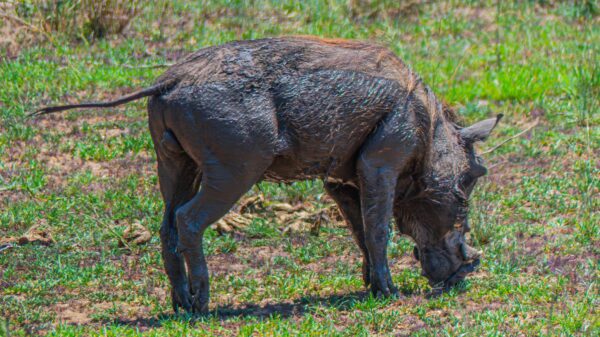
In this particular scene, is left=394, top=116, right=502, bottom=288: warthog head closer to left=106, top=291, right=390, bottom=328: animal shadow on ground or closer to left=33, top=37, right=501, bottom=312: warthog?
left=33, top=37, right=501, bottom=312: warthog

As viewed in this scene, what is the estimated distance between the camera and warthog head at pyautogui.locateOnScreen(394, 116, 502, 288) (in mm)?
7387

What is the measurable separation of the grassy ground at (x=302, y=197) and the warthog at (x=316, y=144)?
34cm

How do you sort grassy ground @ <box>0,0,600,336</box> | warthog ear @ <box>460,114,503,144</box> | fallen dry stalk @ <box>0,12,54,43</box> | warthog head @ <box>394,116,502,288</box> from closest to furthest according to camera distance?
grassy ground @ <box>0,0,600,336</box>, warthog head @ <box>394,116,502,288</box>, warthog ear @ <box>460,114,503,144</box>, fallen dry stalk @ <box>0,12,54,43</box>

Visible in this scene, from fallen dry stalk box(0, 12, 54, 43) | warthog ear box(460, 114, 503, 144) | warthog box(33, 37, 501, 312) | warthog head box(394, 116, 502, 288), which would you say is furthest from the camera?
fallen dry stalk box(0, 12, 54, 43)

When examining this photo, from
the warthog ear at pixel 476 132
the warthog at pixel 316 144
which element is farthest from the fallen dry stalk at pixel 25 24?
the warthog ear at pixel 476 132

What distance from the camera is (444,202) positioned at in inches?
293

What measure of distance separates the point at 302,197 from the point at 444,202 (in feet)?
7.13

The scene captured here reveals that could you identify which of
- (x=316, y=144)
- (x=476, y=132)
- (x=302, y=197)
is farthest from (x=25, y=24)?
(x=476, y=132)

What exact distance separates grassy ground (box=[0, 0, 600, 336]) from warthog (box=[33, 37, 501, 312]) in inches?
13.6

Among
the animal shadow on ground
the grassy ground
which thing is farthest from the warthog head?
the animal shadow on ground

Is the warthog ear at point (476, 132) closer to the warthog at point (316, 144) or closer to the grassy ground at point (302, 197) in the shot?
the warthog at point (316, 144)

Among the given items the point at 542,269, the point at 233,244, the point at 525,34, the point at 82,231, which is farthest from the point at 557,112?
the point at 82,231

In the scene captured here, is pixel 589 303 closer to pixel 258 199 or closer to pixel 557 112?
pixel 258 199

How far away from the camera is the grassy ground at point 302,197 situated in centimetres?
682
